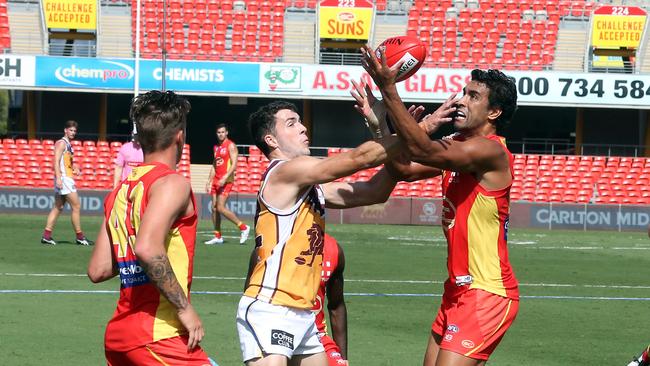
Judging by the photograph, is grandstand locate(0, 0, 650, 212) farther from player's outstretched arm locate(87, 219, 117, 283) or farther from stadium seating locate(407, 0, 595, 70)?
player's outstretched arm locate(87, 219, 117, 283)

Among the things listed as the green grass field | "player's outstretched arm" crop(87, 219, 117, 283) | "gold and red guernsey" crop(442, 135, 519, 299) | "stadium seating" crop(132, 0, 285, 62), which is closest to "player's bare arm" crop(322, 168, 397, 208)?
"gold and red guernsey" crop(442, 135, 519, 299)

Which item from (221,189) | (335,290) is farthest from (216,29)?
(335,290)

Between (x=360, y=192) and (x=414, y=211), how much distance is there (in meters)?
24.0

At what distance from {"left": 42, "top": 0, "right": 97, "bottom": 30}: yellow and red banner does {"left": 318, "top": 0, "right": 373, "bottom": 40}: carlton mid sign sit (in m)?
7.25

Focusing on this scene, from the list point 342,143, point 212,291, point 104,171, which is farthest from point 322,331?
point 342,143

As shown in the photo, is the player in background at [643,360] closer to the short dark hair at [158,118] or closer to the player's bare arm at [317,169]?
the player's bare arm at [317,169]

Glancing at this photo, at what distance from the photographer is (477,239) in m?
6.32

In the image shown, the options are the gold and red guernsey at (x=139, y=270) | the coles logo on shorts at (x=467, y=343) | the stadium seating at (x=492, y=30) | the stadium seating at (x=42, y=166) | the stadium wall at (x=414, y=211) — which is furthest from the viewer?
the stadium seating at (x=492, y=30)

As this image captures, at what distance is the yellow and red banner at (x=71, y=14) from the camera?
112ft

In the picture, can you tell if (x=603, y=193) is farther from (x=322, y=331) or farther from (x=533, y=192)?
(x=322, y=331)

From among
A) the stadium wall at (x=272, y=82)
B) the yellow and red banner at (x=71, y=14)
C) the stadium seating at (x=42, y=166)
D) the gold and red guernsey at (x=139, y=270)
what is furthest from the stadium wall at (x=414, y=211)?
the gold and red guernsey at (x=139, y=270)

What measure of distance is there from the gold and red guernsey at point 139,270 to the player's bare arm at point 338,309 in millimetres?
1889

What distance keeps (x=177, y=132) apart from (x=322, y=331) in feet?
6.39

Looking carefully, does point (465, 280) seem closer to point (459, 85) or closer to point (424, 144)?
point (424, 144)
